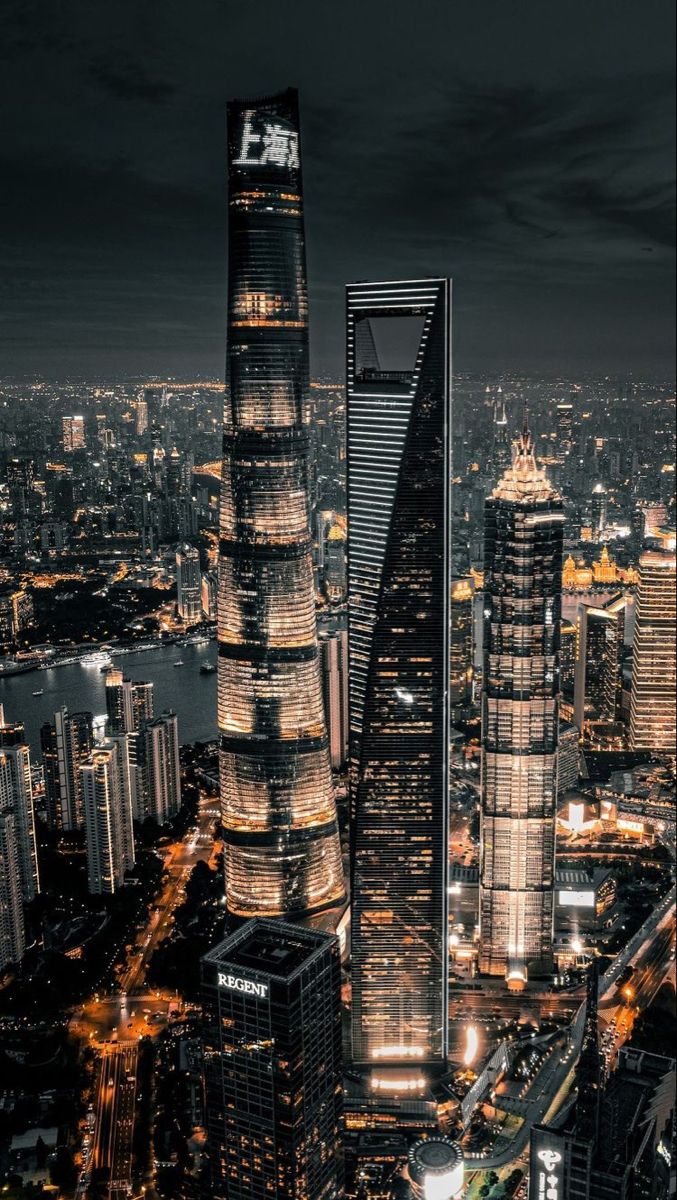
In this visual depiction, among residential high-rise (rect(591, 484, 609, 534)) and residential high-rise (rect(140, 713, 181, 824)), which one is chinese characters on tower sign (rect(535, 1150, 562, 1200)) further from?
residential high-rise (rect(591, 484, 609, 534))

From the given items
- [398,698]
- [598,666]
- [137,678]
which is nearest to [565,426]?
[398,698]

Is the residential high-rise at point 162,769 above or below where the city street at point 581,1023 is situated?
above

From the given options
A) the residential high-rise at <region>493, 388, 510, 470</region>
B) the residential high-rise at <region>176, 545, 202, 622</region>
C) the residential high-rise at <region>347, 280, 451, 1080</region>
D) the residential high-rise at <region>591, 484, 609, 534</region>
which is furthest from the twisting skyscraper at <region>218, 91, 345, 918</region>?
the residential high-rise at <region>591, 484, 609, 534</region>

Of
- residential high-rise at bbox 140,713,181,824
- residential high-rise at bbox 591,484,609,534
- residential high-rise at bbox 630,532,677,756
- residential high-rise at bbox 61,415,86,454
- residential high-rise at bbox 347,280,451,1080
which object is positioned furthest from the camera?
residential high-rise at bbox 630,532,677,756

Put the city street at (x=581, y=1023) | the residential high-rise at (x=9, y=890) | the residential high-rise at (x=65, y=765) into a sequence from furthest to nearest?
the residential high-rise at (x=65, y=765), the residential high-rise at (x=9, y=890), the city street at (x=581, y=1023)

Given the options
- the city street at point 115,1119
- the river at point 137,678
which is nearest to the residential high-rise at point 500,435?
the river at point 137,678

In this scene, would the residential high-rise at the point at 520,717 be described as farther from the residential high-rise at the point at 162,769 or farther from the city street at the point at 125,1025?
the residential high-rise at the point at 162,769

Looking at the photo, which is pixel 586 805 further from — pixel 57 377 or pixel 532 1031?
pixel 57 377
